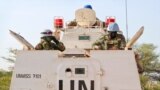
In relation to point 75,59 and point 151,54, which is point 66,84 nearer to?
point 75,59

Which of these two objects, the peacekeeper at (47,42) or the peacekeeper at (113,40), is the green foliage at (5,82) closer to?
the peacekeeper at (47,42)

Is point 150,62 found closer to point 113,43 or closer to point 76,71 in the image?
point 113,43

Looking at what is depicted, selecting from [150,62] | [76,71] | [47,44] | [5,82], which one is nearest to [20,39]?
[47,44]

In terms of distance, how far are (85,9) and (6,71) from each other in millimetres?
21260

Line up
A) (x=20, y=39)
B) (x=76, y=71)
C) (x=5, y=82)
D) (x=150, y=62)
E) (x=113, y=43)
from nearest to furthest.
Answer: (x=76, y=71) → (x=20, y=39) → (x=113, y=43) → (x=5, y=82) → (x=150, y=62)

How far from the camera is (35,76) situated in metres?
7.00

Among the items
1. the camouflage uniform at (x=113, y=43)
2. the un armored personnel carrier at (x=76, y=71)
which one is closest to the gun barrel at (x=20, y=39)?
the un armored personnel carrier at (x=76, y=71)

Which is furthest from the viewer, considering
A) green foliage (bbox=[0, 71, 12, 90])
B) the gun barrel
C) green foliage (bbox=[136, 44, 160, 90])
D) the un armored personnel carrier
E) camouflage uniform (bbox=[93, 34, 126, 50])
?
green foliage (bbox=[136, 44, 160, 90])

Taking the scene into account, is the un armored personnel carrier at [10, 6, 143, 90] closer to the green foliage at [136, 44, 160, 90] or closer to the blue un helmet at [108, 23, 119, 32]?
the blue un helmet at [108, 23, 119, 32]

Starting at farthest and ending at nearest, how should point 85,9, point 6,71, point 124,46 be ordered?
point 6,71 → point 85,9 → point 124,46

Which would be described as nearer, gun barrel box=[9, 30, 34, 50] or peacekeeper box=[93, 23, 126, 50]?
gun barrel box=[9, 30, 34, 50]

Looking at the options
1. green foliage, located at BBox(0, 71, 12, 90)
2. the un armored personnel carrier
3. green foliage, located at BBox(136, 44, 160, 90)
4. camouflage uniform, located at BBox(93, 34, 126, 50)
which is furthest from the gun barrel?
green foliage, located at BBox(136, 44, 160, 90)

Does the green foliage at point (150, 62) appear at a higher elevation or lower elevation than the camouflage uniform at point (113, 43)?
higher

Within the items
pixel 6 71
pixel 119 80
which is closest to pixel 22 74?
pixel 119 80
